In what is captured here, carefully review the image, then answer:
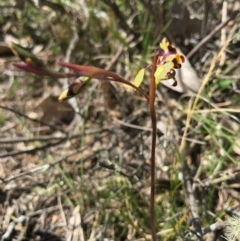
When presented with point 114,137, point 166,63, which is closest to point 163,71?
point 166,63

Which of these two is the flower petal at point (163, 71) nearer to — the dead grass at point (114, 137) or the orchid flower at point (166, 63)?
the orchid flower at point (166, 63)

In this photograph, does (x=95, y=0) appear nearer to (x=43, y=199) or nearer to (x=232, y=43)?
(x=232, y=43)

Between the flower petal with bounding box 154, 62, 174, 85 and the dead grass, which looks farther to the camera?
the dead grass

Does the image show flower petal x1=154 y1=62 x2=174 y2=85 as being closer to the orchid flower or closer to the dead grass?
the orchid flower

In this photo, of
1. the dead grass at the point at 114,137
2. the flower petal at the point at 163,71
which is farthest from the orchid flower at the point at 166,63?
the dead grass at the point at 114,137

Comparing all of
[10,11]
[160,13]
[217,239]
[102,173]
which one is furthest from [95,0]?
[217,239]

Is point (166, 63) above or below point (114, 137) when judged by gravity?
above

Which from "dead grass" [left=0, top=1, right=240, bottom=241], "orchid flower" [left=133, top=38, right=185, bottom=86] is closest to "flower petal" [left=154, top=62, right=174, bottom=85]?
"orchid flower" [left=133, top=38, right=185, bottom=86]

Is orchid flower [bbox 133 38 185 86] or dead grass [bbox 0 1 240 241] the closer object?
orchid flower [bbox 133 38 185 86]

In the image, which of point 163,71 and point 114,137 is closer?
point 163,71

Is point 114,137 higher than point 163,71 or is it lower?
lower

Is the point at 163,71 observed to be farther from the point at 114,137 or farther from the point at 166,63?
the point at 114,137
